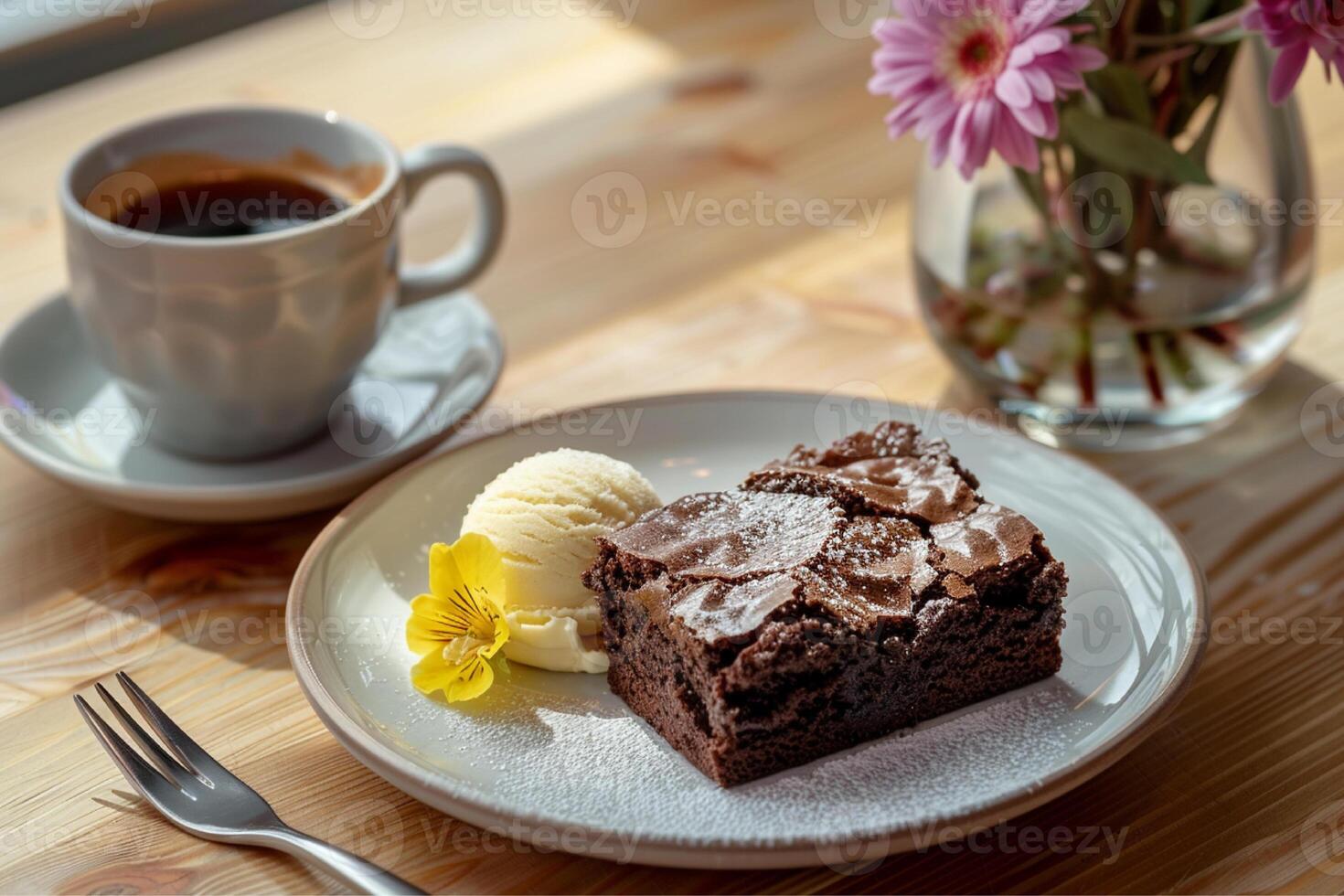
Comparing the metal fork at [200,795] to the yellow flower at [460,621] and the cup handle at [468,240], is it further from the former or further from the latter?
the cup handle at [468,240]

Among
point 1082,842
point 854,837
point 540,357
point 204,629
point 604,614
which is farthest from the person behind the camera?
point 540,357

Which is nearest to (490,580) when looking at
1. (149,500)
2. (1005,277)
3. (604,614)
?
(604,614)

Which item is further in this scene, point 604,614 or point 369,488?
point 369,488

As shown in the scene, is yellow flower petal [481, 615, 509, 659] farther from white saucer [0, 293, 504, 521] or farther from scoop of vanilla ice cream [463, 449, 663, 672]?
white saucer [0, 293, 504, 521]

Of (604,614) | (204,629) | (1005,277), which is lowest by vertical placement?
(204,629)

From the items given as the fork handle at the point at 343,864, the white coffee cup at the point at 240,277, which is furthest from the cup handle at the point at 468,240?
the fork handle at the point at 343,864

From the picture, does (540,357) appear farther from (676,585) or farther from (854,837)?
(854,837)
